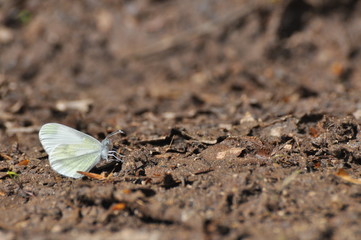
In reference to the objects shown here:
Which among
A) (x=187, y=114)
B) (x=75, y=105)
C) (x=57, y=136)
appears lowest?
(x=187, y=114)

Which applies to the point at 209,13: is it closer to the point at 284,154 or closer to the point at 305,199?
the point at 284,154

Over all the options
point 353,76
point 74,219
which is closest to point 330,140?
point 74,219

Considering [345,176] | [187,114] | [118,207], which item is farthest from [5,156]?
[345,176]

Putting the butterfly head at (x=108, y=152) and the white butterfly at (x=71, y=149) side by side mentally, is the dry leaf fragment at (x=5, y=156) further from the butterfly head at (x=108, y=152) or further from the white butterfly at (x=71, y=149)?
the butterfly head at (x=108, y=152)

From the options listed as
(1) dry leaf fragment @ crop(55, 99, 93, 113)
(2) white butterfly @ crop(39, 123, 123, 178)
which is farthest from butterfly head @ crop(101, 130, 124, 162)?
(1) dry leaf fragment @ crop(55, 99, 93, 113)

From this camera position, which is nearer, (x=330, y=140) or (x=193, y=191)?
(x=193, y=191)

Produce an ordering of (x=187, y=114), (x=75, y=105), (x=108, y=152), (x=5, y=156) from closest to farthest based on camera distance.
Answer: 1. (x=108, y=152)
2. (x=5, y=156)
3. (x=187, y=114)
4. (x=75, y=105)

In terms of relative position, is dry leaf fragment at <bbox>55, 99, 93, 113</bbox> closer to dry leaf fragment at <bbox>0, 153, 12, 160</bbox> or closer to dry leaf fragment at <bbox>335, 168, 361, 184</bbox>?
dry leaf fragment at <bbox>0, 153, 12, 160</bbox>

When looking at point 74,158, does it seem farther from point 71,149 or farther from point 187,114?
point 187,114
